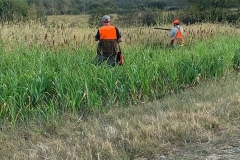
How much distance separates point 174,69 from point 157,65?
375mm

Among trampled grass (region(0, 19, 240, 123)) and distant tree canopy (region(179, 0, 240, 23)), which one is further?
distant tree canopy (region(179, 0, 240, 23))

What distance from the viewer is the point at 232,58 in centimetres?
836

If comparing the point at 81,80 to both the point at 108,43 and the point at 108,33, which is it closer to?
the point at 108,43

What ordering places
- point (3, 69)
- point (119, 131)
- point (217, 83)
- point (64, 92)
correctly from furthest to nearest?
point (217, 83) → point (3, 69) → point (64, 92) → point (119, 131)

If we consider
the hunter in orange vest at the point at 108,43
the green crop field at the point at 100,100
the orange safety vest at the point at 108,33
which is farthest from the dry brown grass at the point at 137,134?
the orange safety vest at the point at 108,33

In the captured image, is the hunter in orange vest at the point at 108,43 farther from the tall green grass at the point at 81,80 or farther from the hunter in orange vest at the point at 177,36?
the hunter in orange vest at the point at 177,36

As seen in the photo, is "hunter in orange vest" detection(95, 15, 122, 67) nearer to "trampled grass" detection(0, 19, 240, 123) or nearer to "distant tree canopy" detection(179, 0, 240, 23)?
"trampled grass" detection(0, 19, 240, 123)

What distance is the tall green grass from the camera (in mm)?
4973

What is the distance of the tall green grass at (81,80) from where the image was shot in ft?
16.3

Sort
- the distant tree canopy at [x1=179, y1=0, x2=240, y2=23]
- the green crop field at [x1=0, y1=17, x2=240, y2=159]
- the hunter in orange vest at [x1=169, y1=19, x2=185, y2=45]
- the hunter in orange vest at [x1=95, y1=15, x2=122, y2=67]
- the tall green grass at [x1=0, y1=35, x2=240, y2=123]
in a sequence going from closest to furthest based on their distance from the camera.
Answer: the green crop field at [x1=0, y1=17, x2=240, y2=159] < the tall green grass at [x1=0, y1=35, x2=240, y2=123] < the hunter in orange vest at [x1=95, y1=15, x2=122, y2=67] < the hunter in orange vest at [x1=169, y1=19, x2=185, y2=45] < the distant tree canopy at [x1=179, y1=0, x2=240, y2=23]

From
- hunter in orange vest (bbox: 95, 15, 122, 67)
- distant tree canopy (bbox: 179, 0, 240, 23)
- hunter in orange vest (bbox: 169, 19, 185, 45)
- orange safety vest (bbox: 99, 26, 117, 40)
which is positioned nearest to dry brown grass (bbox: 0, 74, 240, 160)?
hunter in orange vest (bbox: 95, 15, 122, 67)

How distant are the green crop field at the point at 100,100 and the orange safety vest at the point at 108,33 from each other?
71cm

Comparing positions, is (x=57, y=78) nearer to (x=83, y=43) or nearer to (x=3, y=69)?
(x=3, y=69)

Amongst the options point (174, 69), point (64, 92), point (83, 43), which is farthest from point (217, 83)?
point (83, 43)
